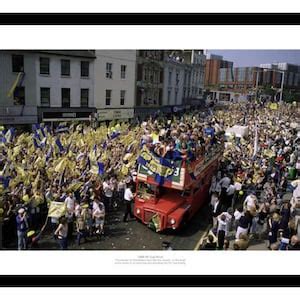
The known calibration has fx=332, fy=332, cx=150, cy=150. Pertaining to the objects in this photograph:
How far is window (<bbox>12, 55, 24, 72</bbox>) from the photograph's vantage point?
119 inches

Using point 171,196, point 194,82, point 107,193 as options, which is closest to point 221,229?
point 171,196

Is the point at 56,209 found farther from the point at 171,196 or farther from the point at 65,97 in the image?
the point at 171,196

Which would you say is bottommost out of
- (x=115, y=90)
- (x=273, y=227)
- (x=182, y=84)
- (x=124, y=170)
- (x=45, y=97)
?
(x=273, y=227)

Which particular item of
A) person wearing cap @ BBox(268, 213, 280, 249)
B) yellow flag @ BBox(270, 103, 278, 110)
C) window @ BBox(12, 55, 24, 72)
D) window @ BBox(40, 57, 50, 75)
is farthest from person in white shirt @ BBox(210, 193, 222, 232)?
window @ BBox(12, 55, 24, 72)

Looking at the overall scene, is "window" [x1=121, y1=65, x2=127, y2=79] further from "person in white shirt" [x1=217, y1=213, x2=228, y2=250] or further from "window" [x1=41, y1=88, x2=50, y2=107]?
"person in white shirt" [x1=217, y1=213, x2=228, y2=250]

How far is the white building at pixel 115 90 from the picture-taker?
340cm

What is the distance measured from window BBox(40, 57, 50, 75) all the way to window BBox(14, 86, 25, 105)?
28 centimetres

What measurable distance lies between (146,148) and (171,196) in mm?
729

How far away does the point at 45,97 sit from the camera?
11.4ft

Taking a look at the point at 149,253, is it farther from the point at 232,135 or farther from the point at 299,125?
→ the point at 232,135

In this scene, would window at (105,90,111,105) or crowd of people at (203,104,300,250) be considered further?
window at (105,90,111,105)

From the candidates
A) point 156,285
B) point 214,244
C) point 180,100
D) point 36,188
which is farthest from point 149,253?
point 180,100

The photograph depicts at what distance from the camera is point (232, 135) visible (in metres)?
4.75

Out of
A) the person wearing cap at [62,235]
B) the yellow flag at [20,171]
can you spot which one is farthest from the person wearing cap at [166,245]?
the yellow flag at [20,171]
